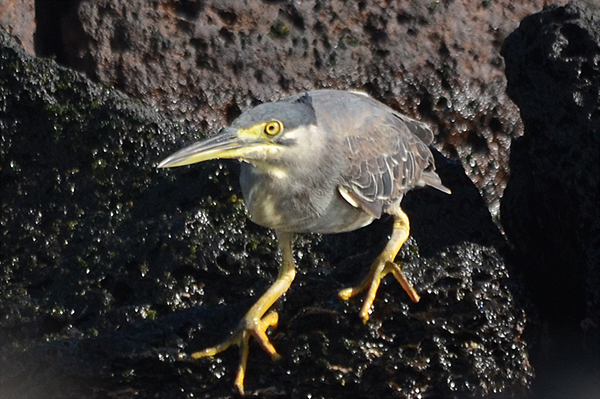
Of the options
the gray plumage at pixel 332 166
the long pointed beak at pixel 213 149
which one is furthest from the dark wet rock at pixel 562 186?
the long pointed beak at pixel 213 149

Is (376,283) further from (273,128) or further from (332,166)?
(273,128)

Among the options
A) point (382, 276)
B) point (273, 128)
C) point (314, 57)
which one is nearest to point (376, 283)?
point (382, 276)

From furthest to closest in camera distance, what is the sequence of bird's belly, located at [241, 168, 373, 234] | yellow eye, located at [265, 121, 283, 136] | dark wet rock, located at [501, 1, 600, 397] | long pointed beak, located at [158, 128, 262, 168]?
dark wet rock, located at [501, 1, 600, 397] < bird's belly, located at [241, 168, 373, 234] < yellow eye, located at [265, 121, 283, 136] < long pointed beak, located at [158, 128, 262, 168]

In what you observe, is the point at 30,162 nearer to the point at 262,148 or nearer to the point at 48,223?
the point at 48,223

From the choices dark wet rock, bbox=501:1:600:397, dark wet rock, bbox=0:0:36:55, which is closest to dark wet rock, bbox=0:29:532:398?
dark wet rock, bbox=501:1:600:397

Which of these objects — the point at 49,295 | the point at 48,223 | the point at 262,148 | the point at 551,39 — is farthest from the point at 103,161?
the point at 551,39

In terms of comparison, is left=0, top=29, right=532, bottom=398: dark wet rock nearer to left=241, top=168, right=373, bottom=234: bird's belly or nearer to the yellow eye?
left=241, top=168, right=373, bottom=234: bird's belly
